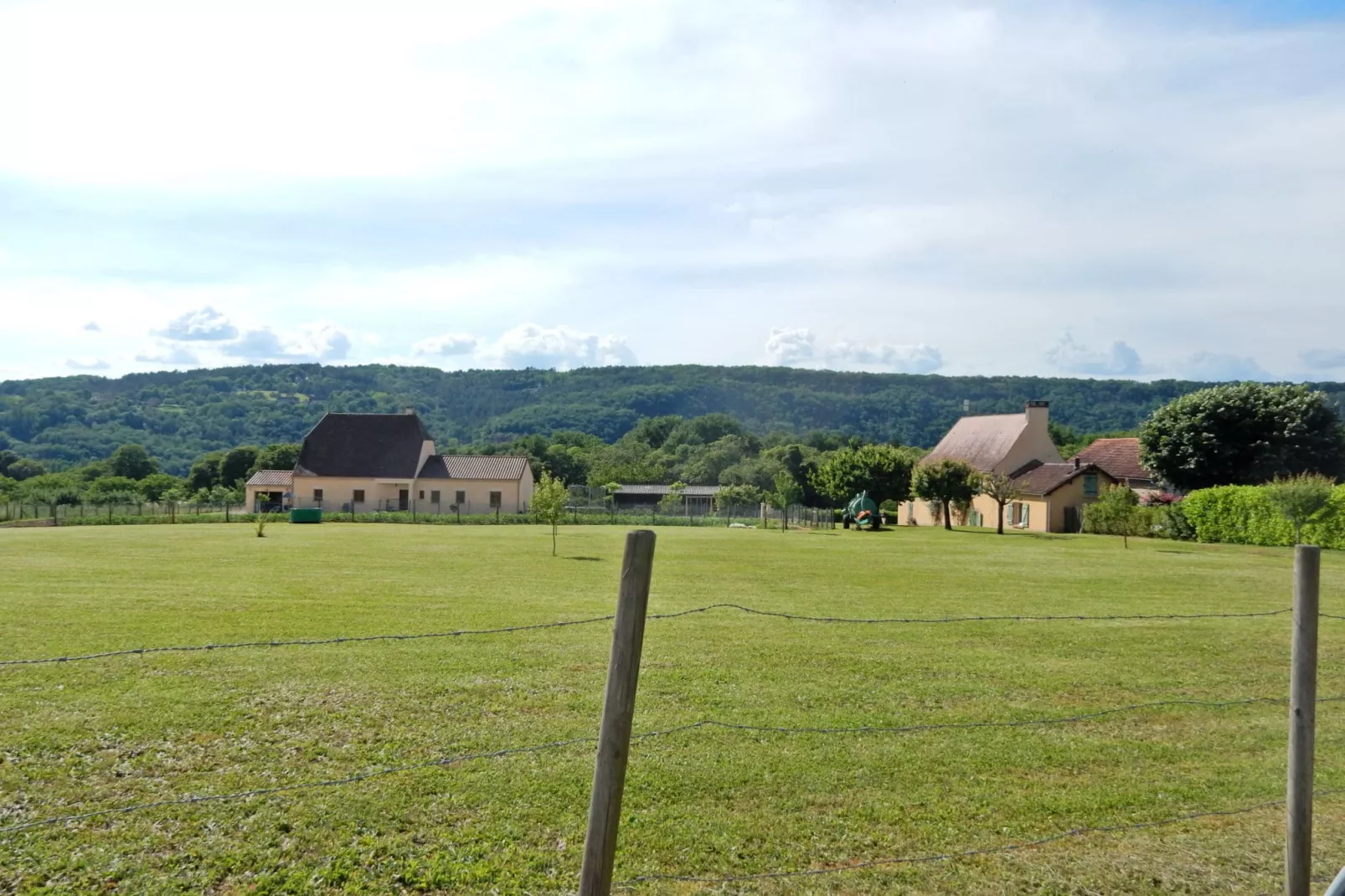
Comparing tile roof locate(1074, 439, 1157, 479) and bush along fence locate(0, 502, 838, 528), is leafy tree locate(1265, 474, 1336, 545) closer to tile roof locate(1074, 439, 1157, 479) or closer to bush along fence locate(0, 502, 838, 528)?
tile roof locate(1074, 439, 1157, 479)

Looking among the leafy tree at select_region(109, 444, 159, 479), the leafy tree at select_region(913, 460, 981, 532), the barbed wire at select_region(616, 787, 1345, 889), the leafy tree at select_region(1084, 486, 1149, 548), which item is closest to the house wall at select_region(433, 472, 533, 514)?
the leafy tree at select_region(913, 460, 981, 532)

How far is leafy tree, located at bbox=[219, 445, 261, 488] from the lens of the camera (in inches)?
3802

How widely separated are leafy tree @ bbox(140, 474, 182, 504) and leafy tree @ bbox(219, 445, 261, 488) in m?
4.21

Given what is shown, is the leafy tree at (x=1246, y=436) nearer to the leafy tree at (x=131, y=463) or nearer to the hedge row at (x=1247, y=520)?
the hedge row at (x=1247, y=520)

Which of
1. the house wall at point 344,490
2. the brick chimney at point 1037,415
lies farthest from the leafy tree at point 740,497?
the house wall at point 344,490

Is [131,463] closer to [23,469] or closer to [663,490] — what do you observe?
[23,469]

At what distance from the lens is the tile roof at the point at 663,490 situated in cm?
10506

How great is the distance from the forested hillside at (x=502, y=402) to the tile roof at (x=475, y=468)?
58907mm

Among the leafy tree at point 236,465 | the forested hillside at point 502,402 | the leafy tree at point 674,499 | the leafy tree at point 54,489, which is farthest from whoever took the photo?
the forested hillside at point 502,402

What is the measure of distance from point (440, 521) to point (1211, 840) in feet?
187

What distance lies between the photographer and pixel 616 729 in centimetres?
396

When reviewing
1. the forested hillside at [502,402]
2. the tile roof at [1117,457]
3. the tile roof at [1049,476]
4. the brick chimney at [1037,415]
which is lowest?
the tile roof at [1049,476]

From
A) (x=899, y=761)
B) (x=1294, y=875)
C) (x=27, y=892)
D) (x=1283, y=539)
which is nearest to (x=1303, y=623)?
(x=1294, y=875)

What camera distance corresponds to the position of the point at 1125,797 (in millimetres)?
6977
